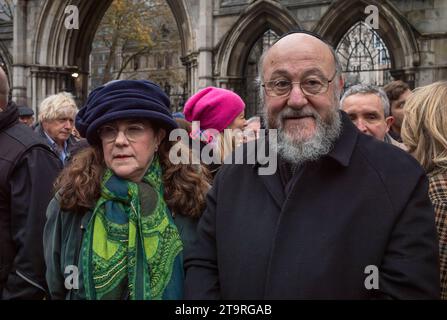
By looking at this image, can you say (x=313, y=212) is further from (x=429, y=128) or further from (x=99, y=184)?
(x=429, y=128)

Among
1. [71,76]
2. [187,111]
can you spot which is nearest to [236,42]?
[71,76]

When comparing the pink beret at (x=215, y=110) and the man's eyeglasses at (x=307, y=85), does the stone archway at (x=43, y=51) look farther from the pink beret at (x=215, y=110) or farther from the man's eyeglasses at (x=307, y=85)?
the man's eyeglasses at (x=307, y=85)

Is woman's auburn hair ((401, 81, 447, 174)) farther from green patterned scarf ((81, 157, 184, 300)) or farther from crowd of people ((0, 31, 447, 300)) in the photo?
green patterned scarf ((81, 157, 184, 300))

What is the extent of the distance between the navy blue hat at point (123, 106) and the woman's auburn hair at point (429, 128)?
1.22 meters

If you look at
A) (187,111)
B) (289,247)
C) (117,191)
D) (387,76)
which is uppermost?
(387,76)

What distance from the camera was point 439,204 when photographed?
2564mm

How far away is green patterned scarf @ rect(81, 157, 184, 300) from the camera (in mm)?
2299

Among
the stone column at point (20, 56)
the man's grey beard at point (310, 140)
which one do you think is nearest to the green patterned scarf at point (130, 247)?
the man's grey beard at point (310, 140)

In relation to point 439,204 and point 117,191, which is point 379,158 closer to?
point 439,204

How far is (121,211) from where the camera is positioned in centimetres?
240

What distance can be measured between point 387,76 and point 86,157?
43.0 ft

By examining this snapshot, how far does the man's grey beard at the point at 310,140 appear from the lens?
2.13m

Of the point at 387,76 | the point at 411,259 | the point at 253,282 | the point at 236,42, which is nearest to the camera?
the point at 411,259

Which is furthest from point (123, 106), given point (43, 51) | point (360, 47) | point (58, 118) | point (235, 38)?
point (43, 51)
